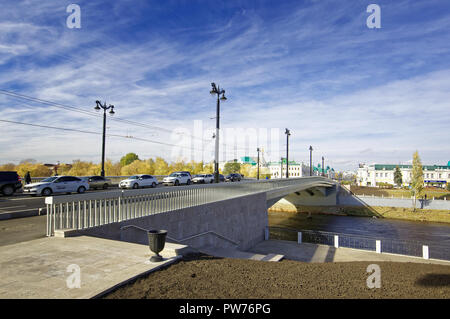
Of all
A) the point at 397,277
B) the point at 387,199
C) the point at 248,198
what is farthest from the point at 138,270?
the point at 387,199

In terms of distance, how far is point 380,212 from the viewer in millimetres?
51562

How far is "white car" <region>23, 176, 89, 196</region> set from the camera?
1794cm

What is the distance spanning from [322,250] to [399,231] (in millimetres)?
24592

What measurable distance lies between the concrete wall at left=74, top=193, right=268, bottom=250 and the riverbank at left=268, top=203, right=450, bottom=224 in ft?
118

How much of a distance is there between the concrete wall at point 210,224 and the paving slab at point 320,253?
1.29m

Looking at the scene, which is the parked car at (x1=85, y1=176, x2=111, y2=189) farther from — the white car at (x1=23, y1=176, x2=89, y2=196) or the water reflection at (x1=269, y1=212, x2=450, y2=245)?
the water reflection at (x1=269, y1=212, x2=450, y2=245)

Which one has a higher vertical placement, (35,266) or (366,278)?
(35,266)

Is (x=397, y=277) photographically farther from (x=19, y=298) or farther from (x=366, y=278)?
(x=19, y=298)

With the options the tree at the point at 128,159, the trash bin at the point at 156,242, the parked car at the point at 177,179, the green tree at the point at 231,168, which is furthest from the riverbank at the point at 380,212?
the tree at the point at 128,159

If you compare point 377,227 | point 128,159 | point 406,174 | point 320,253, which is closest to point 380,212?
point 377,227

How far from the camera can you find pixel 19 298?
160 inches

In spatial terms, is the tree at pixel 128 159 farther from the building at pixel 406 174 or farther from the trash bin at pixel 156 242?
the trash bin at pixel 156 242

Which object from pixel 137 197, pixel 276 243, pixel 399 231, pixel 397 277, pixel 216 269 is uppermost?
pixel 137 197
